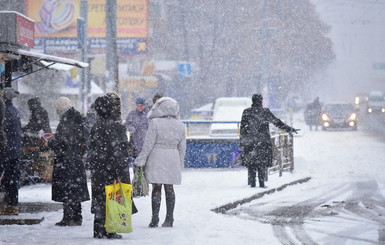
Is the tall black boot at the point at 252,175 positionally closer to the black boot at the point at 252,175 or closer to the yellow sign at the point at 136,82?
the black boot at the point at 252,175

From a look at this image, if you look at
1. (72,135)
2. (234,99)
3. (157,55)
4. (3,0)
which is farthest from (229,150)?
(157,55)

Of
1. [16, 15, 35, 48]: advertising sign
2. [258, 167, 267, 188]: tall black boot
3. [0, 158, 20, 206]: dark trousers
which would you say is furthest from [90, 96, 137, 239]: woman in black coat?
[258, 167, 267, 188]: tall black boot

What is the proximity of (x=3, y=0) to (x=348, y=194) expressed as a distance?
34.9 meters

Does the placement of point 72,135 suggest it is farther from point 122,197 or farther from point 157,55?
point 157,55

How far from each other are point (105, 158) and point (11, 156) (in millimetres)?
2892

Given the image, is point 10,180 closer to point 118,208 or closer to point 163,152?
point 163,152

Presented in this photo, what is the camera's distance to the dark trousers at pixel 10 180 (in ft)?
39.1

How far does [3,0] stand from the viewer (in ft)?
154

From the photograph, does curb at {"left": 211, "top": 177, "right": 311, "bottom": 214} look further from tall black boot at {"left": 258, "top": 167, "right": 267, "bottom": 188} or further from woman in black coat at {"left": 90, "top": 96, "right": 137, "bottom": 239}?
woman in black coat at {"left": 90, "top": 96, "right": 137, "bottom": 239}

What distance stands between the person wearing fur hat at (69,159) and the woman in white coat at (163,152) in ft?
2.49

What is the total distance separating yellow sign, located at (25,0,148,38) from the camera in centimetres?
3888

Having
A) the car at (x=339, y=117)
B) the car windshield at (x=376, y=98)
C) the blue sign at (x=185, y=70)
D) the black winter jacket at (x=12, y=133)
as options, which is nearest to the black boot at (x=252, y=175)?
the black winter jacket at (x=12, y=133)

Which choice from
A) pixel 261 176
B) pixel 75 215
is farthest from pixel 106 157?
pixel 261 176

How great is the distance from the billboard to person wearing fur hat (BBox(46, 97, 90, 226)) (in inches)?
1124
